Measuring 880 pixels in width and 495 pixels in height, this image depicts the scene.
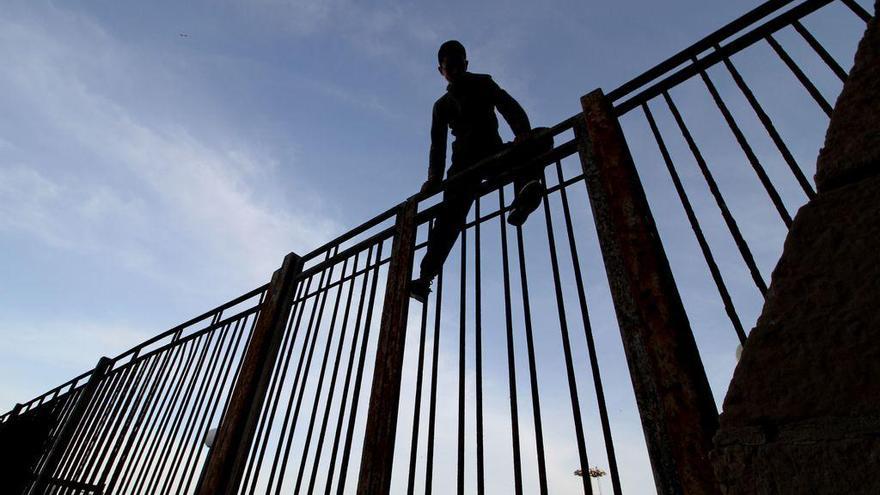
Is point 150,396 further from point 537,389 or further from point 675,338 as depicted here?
point 675,338

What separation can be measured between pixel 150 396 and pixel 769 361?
5315 mm

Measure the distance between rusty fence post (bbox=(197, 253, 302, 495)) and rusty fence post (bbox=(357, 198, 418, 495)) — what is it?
1297 mm

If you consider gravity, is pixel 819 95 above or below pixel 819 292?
above

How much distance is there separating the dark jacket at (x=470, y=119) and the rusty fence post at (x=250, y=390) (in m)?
1.55

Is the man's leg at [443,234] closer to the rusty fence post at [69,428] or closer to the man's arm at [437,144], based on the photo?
the man's arm at [437,144]

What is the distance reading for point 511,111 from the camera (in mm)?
3178

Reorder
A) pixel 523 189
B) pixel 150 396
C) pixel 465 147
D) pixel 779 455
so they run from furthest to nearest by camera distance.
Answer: pixel 150 396
pixel 465 147
pixel 523 189
pixel 779 455

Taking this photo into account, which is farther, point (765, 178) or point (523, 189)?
point (523, 189)

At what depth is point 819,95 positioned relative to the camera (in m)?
1.60

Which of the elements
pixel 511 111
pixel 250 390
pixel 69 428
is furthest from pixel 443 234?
pixel 69 428

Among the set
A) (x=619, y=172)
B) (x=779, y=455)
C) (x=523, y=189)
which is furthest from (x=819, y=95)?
(x=779, y=455)

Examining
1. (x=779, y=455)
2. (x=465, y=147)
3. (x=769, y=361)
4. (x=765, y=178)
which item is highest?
(x=465, y=147)

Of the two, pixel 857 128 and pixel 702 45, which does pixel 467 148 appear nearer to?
pixel 702 45

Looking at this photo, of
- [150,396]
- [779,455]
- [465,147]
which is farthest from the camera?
[150,396]
